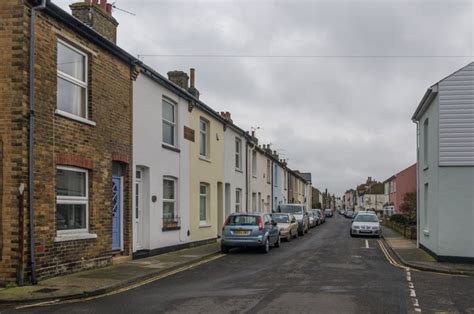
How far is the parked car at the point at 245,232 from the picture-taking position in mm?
19484

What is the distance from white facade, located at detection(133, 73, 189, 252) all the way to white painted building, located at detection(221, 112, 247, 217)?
682cm

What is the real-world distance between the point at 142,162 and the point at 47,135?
17.5 feet

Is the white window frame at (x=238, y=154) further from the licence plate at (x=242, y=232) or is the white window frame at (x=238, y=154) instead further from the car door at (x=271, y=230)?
the licence plate at (x=242, y=232)

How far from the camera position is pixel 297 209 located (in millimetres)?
35000

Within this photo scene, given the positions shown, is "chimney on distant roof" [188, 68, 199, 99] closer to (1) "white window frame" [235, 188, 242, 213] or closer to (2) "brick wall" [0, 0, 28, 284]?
(1) "white window frame" [235, 188, 242, 213]

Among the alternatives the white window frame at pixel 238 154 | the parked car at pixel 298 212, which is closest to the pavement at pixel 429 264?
the parked car at pixel 298 212

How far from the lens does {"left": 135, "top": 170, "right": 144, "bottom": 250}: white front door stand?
56.6 ft

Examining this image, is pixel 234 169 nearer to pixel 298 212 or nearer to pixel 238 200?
pixel 238 200

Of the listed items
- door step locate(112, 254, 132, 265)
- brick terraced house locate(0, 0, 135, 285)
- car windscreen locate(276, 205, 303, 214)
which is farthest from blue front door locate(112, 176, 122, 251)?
car windscreen locate(276, 205, 303, 214)

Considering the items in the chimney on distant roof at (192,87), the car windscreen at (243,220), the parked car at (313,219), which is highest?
the chimney on distant roof at (192,87)

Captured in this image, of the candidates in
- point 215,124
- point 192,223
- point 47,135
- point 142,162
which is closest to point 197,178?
point 192,223

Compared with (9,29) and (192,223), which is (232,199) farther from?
(9,29)

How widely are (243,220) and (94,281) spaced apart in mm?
9209

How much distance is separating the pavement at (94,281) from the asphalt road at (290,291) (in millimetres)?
482
